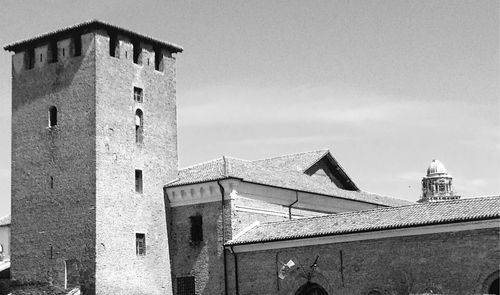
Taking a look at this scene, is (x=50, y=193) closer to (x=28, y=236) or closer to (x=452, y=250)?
(x=28, y=236)

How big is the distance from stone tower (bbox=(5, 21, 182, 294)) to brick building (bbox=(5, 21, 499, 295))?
2.0 inches

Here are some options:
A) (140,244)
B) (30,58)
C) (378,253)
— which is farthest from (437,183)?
(378,253)

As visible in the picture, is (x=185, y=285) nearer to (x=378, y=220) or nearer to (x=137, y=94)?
(x=137, y=94)

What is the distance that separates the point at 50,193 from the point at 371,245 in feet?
42.6

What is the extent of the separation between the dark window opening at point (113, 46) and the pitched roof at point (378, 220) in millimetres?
8808

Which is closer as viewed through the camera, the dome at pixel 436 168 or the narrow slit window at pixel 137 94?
the narrow slit window at pixel 137 94

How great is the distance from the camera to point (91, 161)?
3338 centimetres

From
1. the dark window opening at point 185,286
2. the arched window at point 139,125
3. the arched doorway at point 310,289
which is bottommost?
the arched doorway at point 310,289

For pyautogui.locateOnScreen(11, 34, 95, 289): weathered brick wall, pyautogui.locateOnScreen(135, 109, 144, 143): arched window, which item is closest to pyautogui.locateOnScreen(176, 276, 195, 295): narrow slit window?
pyautogui.locateOnScreen(11, 34, 95, 289): weathered brick wall

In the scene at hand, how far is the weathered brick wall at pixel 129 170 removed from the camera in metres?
33.2

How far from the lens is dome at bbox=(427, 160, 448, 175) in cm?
8312

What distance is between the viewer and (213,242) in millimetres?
34156

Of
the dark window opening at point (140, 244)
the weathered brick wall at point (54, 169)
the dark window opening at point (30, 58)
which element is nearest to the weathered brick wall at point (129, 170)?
the dark window opening at point (140, 244)

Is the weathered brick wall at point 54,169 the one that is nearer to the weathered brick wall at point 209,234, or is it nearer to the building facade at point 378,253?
the weathered brick wall at point 209,234
